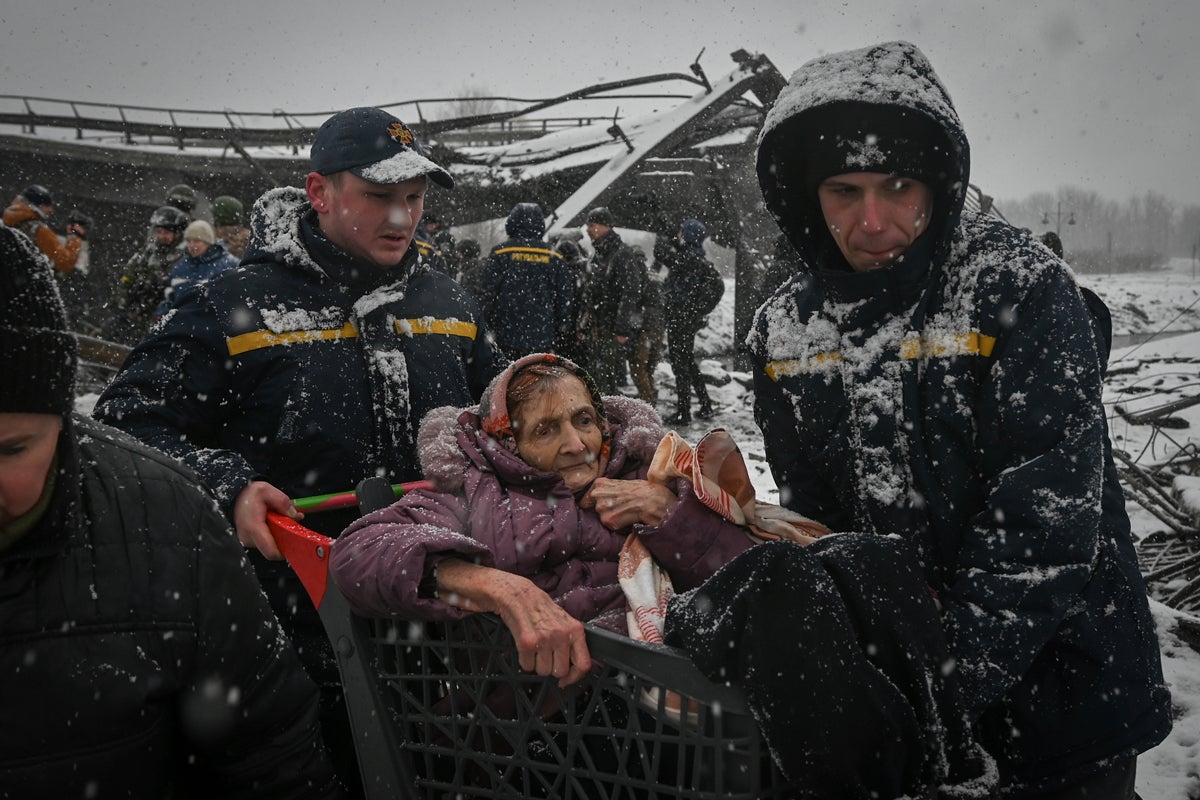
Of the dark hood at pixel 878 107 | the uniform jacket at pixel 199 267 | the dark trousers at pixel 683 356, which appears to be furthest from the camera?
the dark trousers at pixel 683 356

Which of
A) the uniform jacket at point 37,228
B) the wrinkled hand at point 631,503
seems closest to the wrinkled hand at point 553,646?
the wrinkled hand at point 631,503

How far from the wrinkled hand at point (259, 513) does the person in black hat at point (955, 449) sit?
1.11 m

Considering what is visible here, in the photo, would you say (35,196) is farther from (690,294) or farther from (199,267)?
(690,294)

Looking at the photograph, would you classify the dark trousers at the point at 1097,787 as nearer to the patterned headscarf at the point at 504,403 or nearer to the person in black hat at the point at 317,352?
the patterned headscarf at the point at 504,403

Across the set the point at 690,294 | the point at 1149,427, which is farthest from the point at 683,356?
the point at 1149,427

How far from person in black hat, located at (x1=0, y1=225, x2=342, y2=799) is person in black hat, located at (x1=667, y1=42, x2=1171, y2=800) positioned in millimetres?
858

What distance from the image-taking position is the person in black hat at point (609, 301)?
8.80m

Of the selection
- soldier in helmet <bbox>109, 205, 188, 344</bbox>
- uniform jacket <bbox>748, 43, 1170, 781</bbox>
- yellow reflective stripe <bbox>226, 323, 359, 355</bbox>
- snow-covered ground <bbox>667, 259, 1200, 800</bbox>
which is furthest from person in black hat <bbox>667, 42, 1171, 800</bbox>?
soldier in helmet <bbox>109, 205, 188, 344</bbox>

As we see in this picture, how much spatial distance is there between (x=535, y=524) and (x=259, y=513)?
66 cm

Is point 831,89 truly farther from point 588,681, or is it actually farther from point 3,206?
point 3,206

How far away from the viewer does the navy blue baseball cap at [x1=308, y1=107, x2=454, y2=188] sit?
93.4 inches

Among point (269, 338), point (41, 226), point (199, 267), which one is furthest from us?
point (41, 226)

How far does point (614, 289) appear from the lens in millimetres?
8914

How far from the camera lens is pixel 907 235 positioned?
65.5 inches
